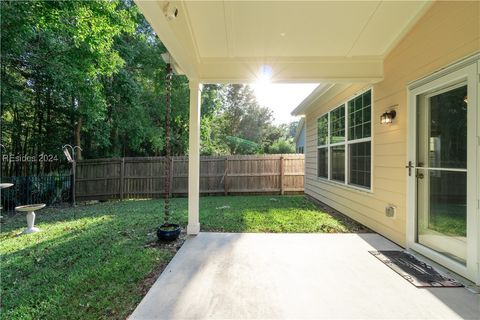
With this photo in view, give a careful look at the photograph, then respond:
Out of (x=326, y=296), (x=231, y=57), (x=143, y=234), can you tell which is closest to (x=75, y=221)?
(x=143, y=234)

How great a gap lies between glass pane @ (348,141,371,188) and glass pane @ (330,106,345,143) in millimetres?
524

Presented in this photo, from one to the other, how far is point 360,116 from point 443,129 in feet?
6.62

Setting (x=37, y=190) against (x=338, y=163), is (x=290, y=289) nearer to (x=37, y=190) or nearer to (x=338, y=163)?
(x=338, y=163)

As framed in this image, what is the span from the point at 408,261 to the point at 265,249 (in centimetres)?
174

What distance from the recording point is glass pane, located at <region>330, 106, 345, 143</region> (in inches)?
223

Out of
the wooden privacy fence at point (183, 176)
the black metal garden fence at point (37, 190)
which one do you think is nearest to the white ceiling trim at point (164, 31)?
the wooden privacy fence at point (183, 176)

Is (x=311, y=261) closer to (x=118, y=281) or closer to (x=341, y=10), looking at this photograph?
(x=118, y=281)

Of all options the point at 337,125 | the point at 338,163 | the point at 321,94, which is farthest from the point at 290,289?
the point at 321,94

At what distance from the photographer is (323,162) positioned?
6988 mm

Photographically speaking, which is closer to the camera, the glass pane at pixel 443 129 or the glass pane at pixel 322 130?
the glass pane at pixel 443 129

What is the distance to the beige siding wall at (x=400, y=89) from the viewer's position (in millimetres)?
2654

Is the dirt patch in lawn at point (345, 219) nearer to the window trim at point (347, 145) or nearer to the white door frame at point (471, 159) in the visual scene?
the window trim at point (347, 145)

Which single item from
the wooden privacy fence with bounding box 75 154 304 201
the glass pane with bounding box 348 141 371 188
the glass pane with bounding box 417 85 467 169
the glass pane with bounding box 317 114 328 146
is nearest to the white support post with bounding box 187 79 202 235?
the glass pane with bounding box 348 141 371 188

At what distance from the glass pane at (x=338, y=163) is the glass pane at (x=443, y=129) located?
92.0 inches
